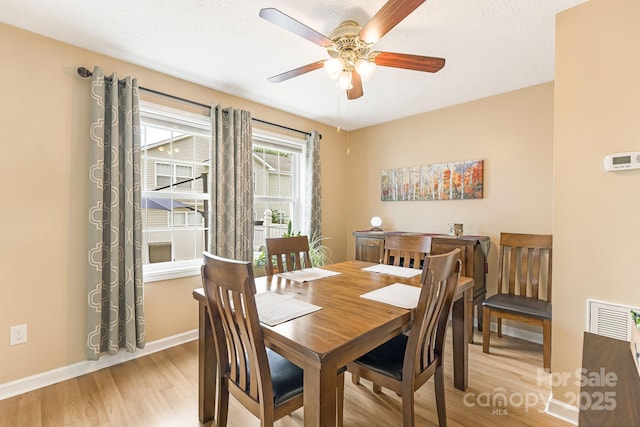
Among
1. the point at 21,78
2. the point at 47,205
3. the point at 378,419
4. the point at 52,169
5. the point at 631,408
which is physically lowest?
the point at 378,419

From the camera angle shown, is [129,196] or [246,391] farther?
[129,196]

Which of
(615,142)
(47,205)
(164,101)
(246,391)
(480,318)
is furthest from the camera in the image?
(480,318)

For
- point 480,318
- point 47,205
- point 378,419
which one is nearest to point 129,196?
point 47,205

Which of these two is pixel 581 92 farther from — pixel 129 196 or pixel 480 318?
pixel 129 196

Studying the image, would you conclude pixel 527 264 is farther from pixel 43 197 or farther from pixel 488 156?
pixel 43 197

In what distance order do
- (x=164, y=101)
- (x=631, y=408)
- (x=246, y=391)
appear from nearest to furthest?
(x=631, y=408) < (x=246, y=391) < (x=164, y=101)

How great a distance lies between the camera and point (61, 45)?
6.89ft

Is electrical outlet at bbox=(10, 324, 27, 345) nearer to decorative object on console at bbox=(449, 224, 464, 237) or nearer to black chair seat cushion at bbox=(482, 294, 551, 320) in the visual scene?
black chair seat cushion at bbox=(482, 294, 551, 320)

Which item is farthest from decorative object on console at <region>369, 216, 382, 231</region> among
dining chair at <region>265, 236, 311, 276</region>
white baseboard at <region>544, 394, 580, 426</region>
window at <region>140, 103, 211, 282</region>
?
white baseboard at <region>544, 394, 580, 426</region>

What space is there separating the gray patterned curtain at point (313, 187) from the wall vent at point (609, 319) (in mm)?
2738

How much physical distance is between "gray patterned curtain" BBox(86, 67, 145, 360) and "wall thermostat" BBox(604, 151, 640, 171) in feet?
10.3

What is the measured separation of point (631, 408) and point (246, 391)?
1.25 metres

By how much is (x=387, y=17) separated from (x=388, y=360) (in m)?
1.71

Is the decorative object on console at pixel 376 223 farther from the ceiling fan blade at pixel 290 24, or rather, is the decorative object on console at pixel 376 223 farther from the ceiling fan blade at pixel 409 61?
the ceiling fan blade at pixel 290 24
